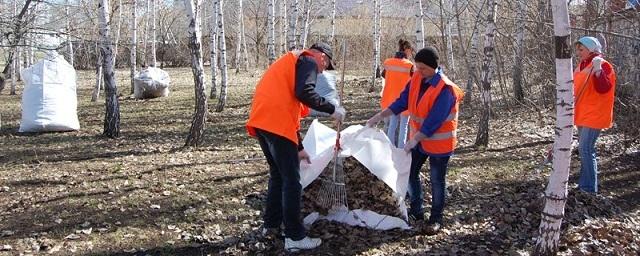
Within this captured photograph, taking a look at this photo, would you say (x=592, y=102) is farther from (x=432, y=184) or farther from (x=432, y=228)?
(x=432, y=228)

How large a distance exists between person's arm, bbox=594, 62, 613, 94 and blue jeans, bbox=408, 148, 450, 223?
1.89 meters

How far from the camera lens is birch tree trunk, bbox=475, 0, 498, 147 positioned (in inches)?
305

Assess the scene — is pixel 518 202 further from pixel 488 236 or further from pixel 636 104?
pixel 636 104

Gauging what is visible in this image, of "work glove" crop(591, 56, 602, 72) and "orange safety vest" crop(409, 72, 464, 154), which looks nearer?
"orange safety vest" crop(409, 72, 464, 154)

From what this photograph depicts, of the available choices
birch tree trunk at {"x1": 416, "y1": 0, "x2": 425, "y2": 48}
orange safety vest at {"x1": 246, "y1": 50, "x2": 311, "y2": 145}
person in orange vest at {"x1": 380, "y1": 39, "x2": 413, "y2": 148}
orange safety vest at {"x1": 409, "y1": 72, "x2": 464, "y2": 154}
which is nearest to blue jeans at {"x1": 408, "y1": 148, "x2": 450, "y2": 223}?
orange safety vest at {"x1": 409, "y1": 72, "x2": 464, "y2": 154}

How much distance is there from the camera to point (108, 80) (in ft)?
29.0

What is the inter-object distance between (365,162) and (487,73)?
14.0ft

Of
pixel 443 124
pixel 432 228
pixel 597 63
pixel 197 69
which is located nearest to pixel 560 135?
pixel 443 124

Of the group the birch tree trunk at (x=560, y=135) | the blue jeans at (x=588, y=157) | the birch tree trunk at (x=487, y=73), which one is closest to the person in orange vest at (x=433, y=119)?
the birch tree trunk at (x=560, y=135)

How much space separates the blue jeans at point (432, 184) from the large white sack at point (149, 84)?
1201cm

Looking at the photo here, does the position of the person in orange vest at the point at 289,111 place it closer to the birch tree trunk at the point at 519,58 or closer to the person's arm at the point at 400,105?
the person's arm at the point at 400,105

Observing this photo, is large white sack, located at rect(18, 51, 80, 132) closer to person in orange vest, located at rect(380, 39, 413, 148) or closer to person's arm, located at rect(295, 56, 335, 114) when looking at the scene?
person in orange vest, located at rect(380, 39, 413, 148)

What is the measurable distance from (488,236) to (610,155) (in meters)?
4.32

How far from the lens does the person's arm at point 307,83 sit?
3756 millimetres
